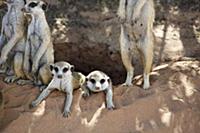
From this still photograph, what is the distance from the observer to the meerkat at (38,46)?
281 inches

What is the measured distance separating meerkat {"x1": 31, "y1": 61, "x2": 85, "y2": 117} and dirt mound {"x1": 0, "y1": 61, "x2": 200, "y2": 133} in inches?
3.1

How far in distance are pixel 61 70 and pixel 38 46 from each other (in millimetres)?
695

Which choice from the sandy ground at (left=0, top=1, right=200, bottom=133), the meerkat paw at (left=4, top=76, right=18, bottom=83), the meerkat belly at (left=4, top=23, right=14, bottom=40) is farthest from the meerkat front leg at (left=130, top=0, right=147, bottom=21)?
the meerkat paw at (left=4, top=76, right=18, bottom=83)

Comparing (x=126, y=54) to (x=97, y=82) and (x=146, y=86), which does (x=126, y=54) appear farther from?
(x=97, y=82)

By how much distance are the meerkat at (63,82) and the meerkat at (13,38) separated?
638mm

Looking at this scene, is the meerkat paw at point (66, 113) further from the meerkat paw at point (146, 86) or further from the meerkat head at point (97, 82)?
the meerkat paw at point (146, 86)

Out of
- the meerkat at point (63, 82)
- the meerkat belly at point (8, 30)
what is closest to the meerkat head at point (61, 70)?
the meerkat at point (63, 82)

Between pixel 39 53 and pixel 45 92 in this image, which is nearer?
pixel 45 92

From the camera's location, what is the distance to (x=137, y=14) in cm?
727

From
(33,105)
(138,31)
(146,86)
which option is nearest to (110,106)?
(146,86)

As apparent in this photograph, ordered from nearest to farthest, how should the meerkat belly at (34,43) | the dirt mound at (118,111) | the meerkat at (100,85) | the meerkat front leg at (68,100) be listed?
the dirt mound at (118,111) → the meerkat front leg at (68,100) → the meerkat at (100,85) → the meerkat belly at (34,43)

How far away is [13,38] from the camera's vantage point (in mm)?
7441

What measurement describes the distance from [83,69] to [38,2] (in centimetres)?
194

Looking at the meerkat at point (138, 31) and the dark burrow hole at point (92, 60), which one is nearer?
the meerkat at point (138, 31)
